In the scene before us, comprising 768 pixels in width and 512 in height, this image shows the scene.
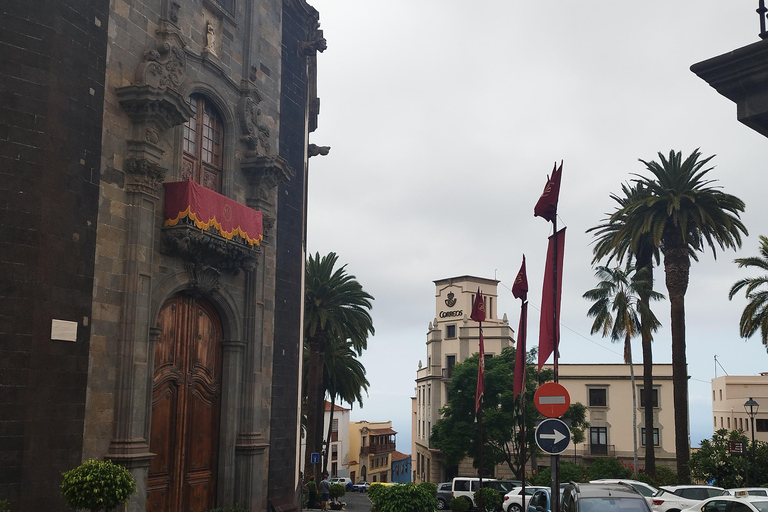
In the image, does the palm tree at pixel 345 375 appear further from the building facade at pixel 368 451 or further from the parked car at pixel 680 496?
the building facade at pixel 368 451

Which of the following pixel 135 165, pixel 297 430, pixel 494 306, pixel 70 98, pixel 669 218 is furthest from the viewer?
pixel 494 306

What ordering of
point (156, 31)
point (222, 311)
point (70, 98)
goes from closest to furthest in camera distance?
point (70, 98), point (156, 31), point (222, 311)

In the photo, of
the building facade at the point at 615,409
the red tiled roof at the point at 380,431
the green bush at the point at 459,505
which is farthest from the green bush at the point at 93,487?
the red tiled roof at the point at 380,431

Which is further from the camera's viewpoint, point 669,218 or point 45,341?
point 669,218

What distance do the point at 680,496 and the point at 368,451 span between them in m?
89.6

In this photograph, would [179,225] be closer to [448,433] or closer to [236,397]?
[236,397]

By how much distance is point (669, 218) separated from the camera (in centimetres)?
3925

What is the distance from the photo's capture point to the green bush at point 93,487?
42.1 feet

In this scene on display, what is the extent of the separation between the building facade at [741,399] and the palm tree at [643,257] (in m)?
34.2

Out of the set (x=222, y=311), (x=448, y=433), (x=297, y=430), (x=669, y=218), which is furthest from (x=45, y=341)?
(x=448, y=433)

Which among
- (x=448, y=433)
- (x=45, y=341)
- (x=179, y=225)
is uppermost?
(x=179, y=225)

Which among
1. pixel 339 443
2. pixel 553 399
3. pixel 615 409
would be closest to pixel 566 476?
pixel 553 399

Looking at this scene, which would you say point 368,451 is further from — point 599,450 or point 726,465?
point 726,465

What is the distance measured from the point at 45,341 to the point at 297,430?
33.1ft
